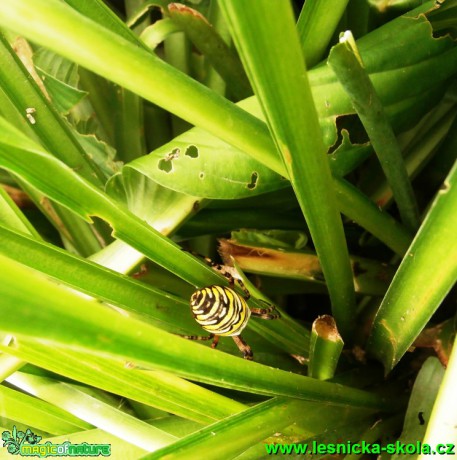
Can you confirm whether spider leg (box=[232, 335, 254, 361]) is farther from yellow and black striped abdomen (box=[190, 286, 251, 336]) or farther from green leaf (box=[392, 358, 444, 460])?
green leaf (box=[392, 358, 444, 460])

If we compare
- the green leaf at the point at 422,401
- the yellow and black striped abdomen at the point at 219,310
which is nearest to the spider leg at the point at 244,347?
the yellow and black striped abdomen at the point at 219,310

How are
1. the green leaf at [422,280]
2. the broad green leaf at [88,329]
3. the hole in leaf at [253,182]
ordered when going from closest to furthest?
the broad green leaf at [88,329], the green leaf at [422,280], the hole in leaf at [253,182]

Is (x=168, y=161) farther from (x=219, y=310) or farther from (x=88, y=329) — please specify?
(x=88, y=329)

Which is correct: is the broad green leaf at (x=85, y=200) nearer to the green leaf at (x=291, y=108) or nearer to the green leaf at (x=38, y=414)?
the green leaf at (x=291, y=108)

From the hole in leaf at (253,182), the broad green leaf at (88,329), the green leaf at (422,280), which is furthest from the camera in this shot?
the hole in leaf at (253,182)

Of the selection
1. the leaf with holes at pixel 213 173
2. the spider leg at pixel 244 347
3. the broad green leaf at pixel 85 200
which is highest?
the leaf with holes at pixel 213 173

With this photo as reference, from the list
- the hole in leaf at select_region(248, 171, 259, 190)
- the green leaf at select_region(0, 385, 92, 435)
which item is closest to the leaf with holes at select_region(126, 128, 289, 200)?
the hole in leaf at select_region(248, 171, 259, 190)

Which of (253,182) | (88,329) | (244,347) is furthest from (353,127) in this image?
(88,329)
